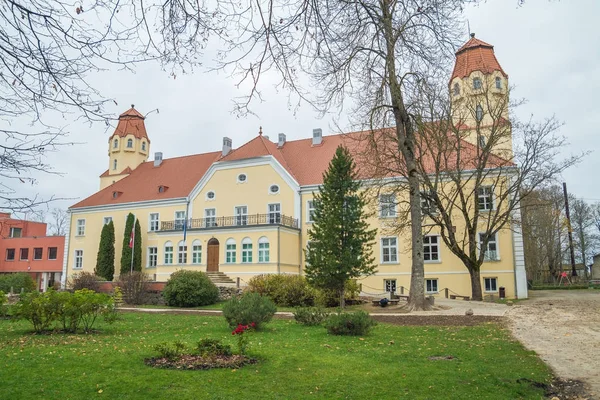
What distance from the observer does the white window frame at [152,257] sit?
4119 cm

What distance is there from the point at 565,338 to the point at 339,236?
11810mm

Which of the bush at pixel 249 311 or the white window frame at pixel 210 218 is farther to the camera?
the white window frame at pixel 210 218

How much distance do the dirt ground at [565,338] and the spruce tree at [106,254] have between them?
3263 cm

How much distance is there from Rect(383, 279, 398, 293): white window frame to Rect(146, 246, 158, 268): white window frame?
1929 centimetres

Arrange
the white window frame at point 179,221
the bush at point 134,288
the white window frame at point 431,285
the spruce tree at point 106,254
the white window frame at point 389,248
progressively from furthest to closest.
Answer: the spruce tree at point 106,254 < the white window frame at point 179,221 < the white window frame at point 389,248 < the white window frame at point 431,285 < the bush at point 134,288

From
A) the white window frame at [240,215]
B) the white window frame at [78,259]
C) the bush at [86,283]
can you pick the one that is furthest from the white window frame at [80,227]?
the white window frame at [240,215]

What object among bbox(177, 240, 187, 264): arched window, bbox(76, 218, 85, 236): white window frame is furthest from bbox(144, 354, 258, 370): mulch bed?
bbox(76, 218, 85, 236): white window frame

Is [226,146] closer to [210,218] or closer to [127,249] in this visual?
[210,218]

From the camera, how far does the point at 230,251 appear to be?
114 ft

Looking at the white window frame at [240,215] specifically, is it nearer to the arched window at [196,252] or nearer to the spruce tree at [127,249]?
the arched window at [196,252]

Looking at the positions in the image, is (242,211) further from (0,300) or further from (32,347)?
(32,347)

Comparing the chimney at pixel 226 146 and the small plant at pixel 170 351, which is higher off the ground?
the chimney at pixel 226 146

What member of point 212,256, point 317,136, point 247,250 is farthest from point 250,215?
point 317,136

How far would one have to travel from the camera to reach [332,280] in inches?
883
